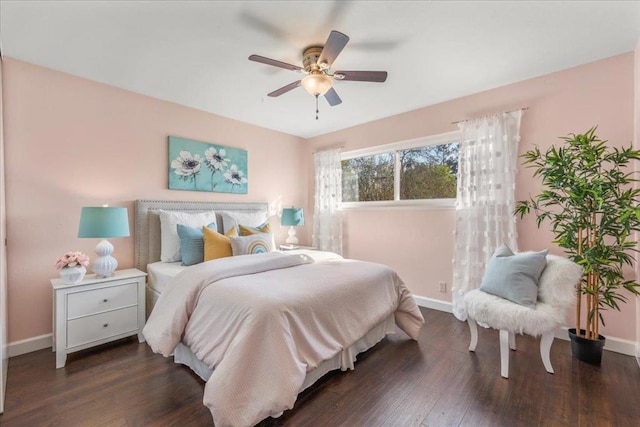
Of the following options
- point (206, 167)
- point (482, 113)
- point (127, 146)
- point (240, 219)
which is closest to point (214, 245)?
point (240, 219)

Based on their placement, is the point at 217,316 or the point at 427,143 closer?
the point at 217,316

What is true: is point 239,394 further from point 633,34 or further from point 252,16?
point 633,34

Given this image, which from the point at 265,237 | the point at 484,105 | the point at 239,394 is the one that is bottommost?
the point at 239,394

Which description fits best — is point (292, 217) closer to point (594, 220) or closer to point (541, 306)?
point (541, 306)

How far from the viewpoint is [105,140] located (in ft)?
9.30

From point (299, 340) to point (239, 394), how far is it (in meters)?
0.43

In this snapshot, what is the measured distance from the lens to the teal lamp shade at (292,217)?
4.23 metres

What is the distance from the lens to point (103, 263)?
8.14 feet

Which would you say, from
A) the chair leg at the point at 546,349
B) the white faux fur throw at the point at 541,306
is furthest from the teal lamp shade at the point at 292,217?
the chair leg at the point at 546,349

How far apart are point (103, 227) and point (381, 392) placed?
8.31 feet

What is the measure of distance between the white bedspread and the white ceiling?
1756 mm

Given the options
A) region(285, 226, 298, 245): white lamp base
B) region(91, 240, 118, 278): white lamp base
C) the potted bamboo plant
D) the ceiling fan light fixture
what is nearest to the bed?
region(91, 240, 118, 278): white lamp base

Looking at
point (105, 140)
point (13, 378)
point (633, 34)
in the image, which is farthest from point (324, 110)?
point (13, 378)

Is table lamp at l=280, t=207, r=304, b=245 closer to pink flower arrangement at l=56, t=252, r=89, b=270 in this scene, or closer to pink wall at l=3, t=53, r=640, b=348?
pink wall at l=3, t=53, r=640, b=348
